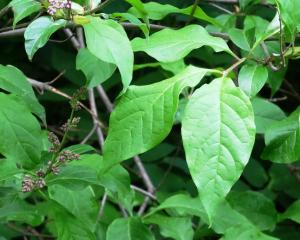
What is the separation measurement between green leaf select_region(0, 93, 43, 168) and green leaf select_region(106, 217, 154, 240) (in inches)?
14.2

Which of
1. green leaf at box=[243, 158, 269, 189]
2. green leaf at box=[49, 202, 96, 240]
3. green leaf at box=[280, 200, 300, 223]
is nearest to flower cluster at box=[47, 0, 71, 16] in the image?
green leaf at box=[49, 202, 96, 240]

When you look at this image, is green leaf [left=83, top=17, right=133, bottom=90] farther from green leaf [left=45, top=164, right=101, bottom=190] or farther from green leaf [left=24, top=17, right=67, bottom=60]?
green leaf [left=45, top=164, right=101, bottom=190]

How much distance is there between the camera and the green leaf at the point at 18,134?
3.56ft

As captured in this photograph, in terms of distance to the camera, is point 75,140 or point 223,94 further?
point 75,140

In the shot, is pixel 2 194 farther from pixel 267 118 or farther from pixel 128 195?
pixel 267 118

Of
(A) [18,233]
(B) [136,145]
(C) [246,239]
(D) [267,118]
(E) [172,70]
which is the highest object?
(B) [136,145]

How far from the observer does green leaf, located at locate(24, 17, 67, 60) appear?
3.43 feet

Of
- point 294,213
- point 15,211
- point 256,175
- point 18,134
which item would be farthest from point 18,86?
point 256,175

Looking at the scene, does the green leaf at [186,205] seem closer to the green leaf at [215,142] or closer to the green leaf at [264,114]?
the green leaf at [264,114]

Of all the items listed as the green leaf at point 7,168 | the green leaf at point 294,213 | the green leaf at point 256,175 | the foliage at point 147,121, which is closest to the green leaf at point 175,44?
the foliage at point 147,121

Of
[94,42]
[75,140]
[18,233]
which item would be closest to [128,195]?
[94,42]

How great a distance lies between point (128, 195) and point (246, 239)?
29cm

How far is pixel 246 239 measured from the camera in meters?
1.42

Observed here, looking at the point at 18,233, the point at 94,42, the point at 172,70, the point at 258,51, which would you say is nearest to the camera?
the point at 94,42
